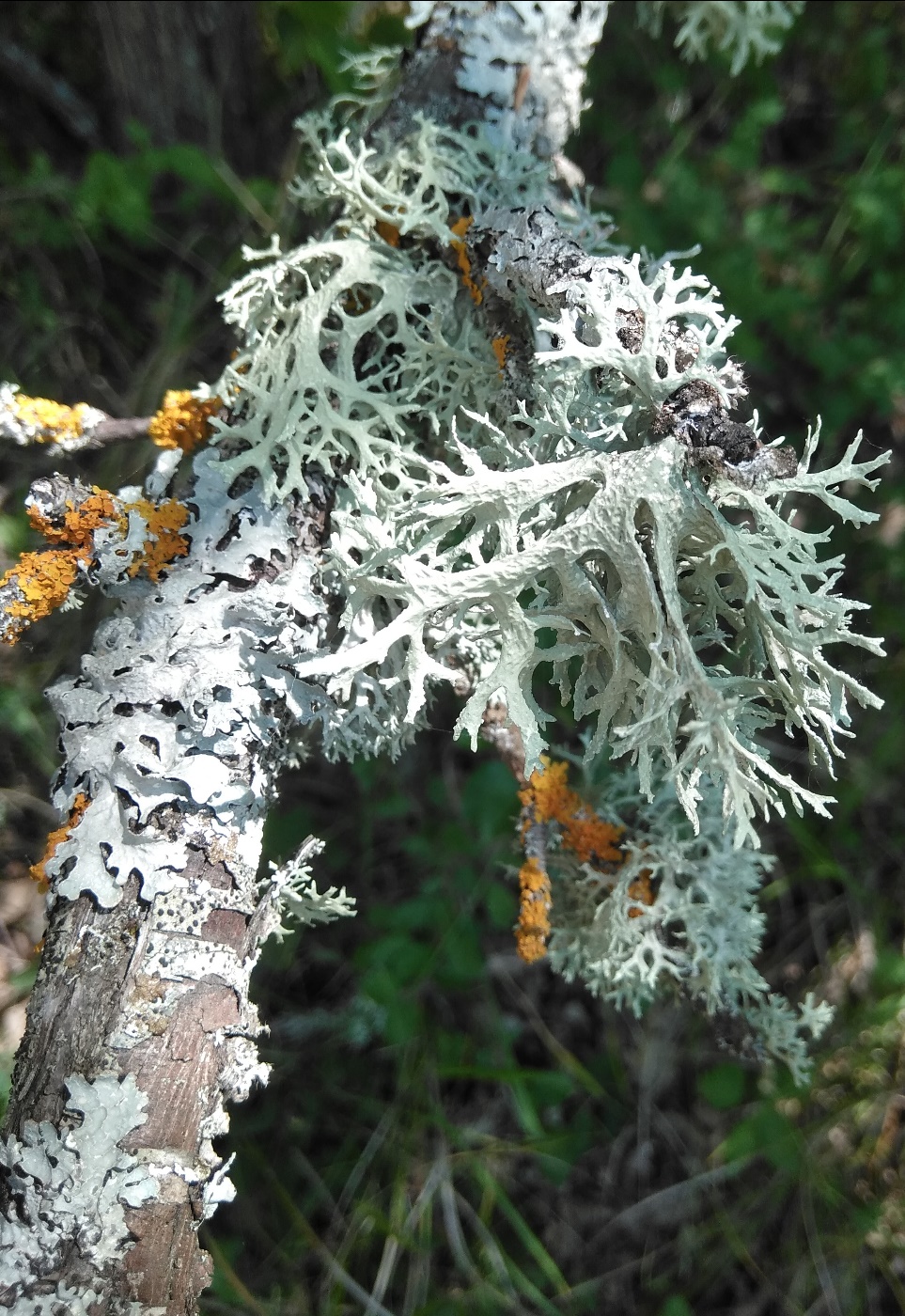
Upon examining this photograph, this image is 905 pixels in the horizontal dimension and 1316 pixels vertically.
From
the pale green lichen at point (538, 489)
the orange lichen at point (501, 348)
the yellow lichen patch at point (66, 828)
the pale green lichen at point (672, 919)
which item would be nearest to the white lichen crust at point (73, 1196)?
the yellow lichen patch at point (66, 828)

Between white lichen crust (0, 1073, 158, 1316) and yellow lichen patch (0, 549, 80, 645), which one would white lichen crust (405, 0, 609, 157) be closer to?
yellow lichen patch (0, 549, 80, 645)

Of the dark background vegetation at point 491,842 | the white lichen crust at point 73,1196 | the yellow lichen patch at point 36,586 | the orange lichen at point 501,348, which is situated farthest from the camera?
the dark background vegetation at point 491,842

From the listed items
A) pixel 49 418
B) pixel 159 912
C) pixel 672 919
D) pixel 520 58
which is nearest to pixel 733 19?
pixel 520 58

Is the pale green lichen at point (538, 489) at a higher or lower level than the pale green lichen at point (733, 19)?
lower

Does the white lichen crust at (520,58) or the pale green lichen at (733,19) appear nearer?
the white lichen crust at (520,58)

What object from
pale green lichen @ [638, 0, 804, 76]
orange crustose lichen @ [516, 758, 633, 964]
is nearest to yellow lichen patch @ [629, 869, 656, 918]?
orange crustose lichen @ [516, 758, 633, 964]

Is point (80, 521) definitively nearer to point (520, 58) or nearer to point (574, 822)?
point (574, 822)

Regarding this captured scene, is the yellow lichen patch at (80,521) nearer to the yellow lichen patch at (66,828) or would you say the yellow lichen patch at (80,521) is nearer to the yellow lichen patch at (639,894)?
the yellow lichen patch at (66,828)

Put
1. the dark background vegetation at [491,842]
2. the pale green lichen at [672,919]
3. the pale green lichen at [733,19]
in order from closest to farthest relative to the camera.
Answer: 1. the pale green lichen at [672,919]
2. the pale green lichen at [733,19]
3. the dark background vegetation at [491,842]
